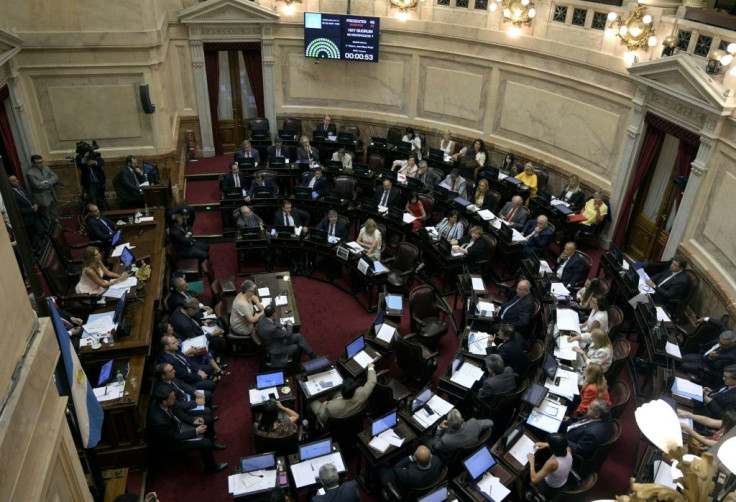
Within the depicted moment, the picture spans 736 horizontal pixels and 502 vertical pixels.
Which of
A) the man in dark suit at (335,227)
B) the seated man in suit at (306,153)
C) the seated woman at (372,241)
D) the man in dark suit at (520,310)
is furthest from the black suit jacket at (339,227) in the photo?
the man in dark suit at (520,310)

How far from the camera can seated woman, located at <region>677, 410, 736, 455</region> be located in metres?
6.20

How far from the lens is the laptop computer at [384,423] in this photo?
6.73 metres

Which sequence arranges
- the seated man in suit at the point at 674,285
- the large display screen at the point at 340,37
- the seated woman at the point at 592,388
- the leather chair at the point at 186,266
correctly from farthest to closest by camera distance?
1. the large display screen at the point at 340,37
2. the leather chair at the point at 186,266
3. the seated man in suit at the point at 674,285
4. the seated woman at the point at 592,388

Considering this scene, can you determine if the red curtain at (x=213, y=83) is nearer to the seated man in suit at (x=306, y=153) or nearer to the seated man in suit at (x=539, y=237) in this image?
the seated man in suit at (x=306, y=153)

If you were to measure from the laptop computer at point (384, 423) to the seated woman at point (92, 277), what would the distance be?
4606 mm

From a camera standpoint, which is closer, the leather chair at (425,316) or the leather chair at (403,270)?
the leather chair at (425,316)

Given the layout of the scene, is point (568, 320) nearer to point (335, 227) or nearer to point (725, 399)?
point (725, 399)

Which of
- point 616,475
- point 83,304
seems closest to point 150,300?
point 83,304

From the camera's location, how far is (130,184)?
11.7m

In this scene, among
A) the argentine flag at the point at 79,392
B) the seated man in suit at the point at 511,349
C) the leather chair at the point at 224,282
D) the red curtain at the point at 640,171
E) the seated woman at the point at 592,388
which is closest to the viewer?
the argentine flag at the point at 79,392

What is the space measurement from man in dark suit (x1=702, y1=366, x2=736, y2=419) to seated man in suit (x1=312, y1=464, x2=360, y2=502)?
469 centimetres

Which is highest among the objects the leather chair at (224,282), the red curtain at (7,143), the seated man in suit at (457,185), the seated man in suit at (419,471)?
the red curtain at (7,143)

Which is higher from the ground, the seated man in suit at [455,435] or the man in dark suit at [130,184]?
the man in dark suit at [130,184]

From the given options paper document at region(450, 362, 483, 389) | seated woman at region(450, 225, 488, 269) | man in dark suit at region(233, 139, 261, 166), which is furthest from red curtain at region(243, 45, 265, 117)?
paper document at region(450, 362, 483, 389)
